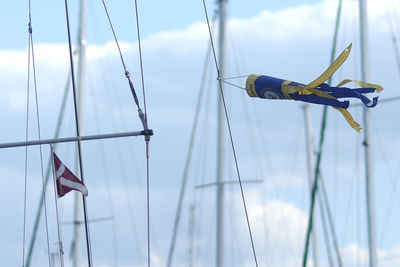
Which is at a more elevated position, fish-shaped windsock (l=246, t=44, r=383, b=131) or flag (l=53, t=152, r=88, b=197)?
fish-shaped windsock (l=246, t=44, r=383, b=131)

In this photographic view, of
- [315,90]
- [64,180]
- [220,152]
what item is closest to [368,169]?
[220,152]

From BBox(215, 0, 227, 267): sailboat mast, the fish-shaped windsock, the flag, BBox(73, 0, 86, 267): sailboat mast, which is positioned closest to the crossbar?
the flag

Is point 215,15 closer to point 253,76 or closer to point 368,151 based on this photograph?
point 368,151

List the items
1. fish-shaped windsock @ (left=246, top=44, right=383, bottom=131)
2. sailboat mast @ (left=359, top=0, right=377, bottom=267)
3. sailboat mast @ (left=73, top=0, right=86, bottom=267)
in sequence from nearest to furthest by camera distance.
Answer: fish-shaped windsock @ (left=246, top=44, right=383, bottom=131)
sailboat mast @ (left=359, top=0, right=377, bottom=267)
sailboat mast @ (left=73, top=0, right=86, bottom=267)

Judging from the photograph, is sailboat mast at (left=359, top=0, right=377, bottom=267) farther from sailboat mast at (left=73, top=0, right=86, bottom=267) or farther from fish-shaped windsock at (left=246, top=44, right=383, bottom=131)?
fish-shaped windsock at (left=246, top=44, right=383, bottom=131)

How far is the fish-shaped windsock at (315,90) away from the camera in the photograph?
17344 mm

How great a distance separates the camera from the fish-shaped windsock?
17.3 metres

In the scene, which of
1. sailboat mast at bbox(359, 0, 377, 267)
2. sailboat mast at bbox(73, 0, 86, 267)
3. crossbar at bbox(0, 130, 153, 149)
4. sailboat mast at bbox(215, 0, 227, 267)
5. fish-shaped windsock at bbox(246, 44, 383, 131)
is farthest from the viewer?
sailboat mast at bbox(215, 0, 227, 267)

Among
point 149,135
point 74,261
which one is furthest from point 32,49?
point 74,261

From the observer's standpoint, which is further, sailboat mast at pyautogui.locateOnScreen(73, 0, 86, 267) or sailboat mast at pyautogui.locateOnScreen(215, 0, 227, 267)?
sailboat mast at pyautogui.locateOnScreen(215, 0, 227, 267)

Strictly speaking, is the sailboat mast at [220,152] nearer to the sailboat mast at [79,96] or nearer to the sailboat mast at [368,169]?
the sailboat mast at [79,96]

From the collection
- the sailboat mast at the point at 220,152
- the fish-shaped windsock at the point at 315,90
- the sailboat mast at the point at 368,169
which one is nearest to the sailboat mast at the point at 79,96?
the sailboat mast at the point at 220,152

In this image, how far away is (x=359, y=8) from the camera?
110 feet

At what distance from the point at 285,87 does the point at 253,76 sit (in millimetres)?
604
